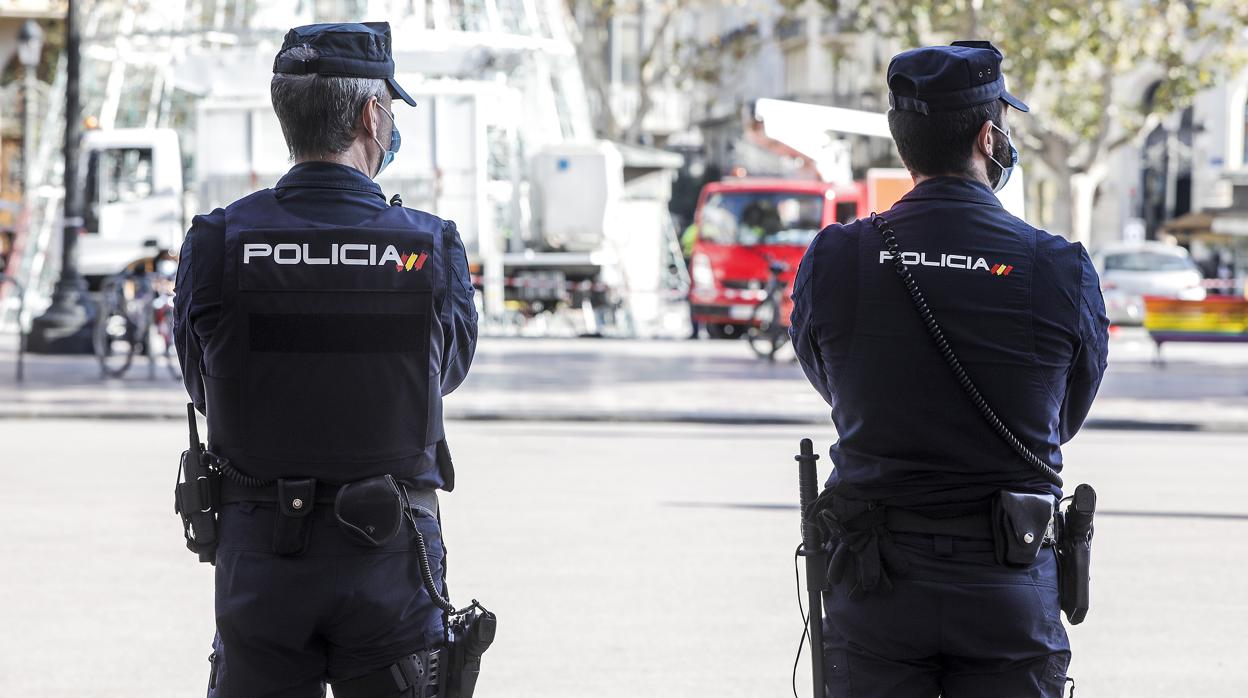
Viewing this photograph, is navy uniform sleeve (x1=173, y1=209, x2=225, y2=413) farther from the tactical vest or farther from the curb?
the curb

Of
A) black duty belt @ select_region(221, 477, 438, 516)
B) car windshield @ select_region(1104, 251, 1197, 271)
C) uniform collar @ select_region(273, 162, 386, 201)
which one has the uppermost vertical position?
uniform collar @ select_region(273, 162, 386, 201)

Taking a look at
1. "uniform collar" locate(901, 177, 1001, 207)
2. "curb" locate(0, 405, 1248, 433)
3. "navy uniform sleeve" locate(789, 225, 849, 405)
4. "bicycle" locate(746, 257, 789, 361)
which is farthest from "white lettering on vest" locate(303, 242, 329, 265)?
"bicycle" locate(746, 257, 789, 361)

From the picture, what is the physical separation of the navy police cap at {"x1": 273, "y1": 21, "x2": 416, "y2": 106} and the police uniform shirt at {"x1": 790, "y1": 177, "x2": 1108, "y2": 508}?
2.90ft

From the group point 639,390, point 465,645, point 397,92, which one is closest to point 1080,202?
point 639,390

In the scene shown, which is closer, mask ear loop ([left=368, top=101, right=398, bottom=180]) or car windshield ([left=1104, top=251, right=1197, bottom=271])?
mask ear loop ([left=368, top=101, right=398, bottom=180])

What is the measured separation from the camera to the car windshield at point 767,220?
26.1m

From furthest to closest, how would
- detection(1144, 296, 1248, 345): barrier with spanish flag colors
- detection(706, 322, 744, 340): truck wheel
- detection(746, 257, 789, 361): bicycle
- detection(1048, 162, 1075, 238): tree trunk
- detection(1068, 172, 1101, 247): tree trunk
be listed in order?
1. detection(1068, 172, 1101, 247): tree trunk
2. detection(1048, 162, 1075, 238): tree trunk
3. detection(706, 322, 744, 340): truck wheel
4. detection(746, 257, 789, 361): bicycle
5. detection(1144, 296, 1248, 345): barrier with spanish flag colors

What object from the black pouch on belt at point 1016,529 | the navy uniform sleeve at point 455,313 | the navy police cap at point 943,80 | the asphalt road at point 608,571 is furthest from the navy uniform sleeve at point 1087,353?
the asphalt road at point 608,571

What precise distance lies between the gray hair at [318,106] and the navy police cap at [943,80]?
95 centimetres

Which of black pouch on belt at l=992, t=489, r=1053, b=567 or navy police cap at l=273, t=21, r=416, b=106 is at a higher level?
navy police cap at l=273, t=21, r=416, b=106

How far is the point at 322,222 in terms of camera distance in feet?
10.8

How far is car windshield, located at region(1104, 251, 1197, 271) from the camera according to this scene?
1230 inches

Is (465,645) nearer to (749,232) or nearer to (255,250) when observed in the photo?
(255,250)

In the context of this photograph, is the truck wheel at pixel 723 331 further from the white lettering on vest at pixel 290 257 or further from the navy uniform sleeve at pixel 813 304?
the white lettering on vest at pixel 290 257
